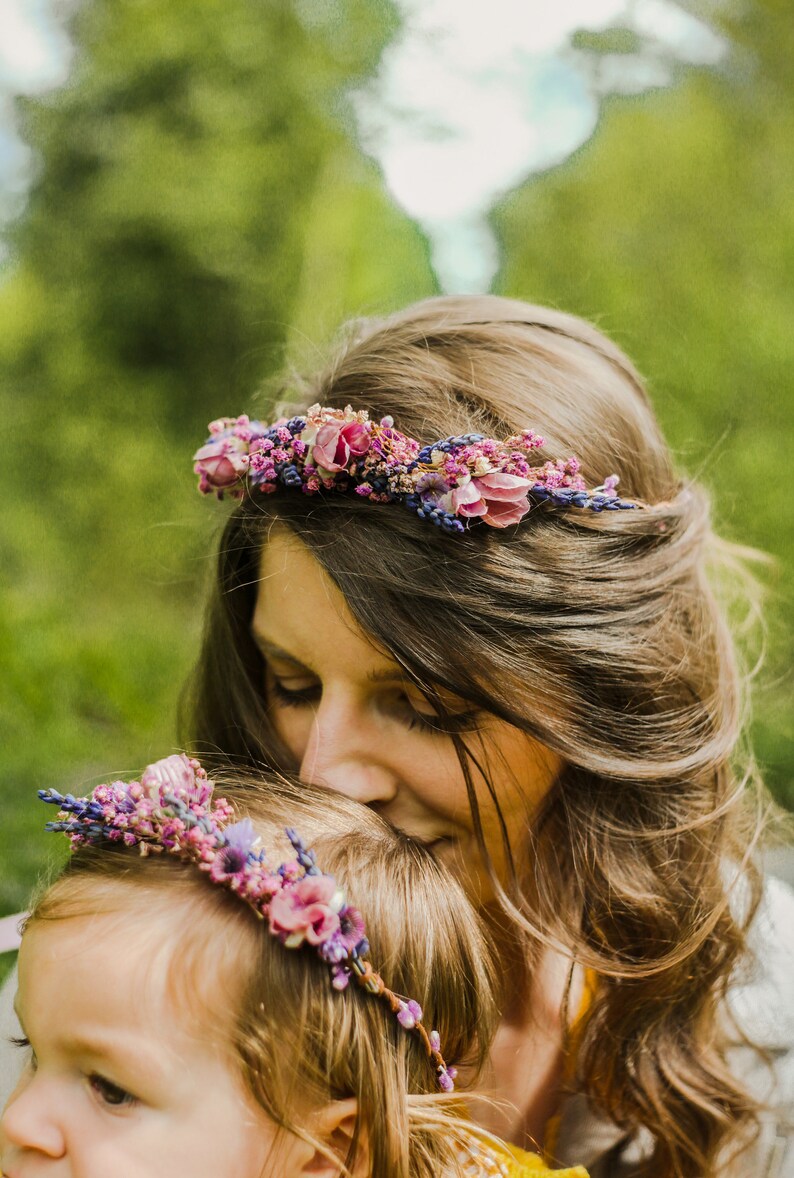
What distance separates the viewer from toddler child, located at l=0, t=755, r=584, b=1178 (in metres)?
1.25

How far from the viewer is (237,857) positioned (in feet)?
4.34

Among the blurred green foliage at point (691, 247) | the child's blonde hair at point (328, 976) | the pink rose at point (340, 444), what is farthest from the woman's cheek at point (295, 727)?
the blurred green foliage at point (691, 247)

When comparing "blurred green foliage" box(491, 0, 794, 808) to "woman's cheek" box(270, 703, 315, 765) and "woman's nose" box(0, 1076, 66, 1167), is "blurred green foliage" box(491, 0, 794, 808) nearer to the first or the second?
"woman's cheek" box(270, 703, 315, 765)

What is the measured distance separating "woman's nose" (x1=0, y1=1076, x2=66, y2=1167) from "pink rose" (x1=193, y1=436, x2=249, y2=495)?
101 centimetres

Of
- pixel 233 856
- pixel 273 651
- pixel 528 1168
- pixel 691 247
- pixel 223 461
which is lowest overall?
pixel 528 1168

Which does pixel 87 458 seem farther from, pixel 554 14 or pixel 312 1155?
pixel 312 1155

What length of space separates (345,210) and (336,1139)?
16.2 ft

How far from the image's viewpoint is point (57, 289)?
5.27 m

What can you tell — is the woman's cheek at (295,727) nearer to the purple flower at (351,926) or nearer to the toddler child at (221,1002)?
the toddler child at (221,1002)

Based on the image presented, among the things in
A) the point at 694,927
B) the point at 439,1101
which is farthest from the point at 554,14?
the point at 439,1101

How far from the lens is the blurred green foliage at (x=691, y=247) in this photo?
519cm

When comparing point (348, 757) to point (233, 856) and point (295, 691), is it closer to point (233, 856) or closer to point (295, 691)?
point (295, 691)

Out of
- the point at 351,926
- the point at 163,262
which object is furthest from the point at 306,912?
the point at 163,262

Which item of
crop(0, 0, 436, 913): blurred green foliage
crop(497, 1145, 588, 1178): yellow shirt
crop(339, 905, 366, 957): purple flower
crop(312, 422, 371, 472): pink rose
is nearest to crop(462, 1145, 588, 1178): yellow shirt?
crop(497, 1145, 588, 1178): yellow shirt
